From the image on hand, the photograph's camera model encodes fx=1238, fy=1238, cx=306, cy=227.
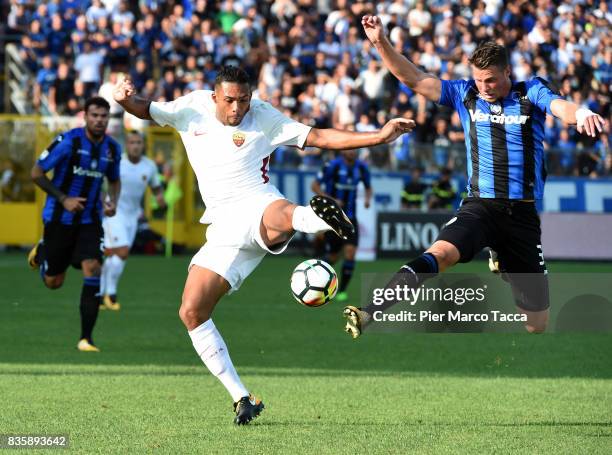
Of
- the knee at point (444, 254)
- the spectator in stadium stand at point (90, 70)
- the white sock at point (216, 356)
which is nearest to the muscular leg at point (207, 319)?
the white sock at point (216, 356)

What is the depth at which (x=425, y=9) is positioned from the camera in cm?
2659

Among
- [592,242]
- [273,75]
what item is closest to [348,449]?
[592,242]

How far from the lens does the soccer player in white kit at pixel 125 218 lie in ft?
50.6

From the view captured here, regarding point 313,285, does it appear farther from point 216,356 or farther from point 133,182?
point 133,182

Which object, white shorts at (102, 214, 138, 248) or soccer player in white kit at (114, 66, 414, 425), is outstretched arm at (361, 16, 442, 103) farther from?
white shorts at (102, 214, 138, 248)

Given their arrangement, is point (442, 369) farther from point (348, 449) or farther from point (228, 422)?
point (348, 449)

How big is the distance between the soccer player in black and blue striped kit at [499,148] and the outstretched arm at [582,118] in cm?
44

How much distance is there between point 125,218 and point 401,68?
797 centimetres

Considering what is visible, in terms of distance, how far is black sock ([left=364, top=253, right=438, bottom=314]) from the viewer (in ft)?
23.1

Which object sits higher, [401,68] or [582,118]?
[401,68]

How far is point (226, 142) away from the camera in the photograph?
7875 mm

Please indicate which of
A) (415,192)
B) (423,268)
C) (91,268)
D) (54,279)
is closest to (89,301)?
(91,268)

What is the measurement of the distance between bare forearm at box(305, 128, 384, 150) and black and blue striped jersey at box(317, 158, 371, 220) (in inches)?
385

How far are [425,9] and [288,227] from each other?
781 inches
